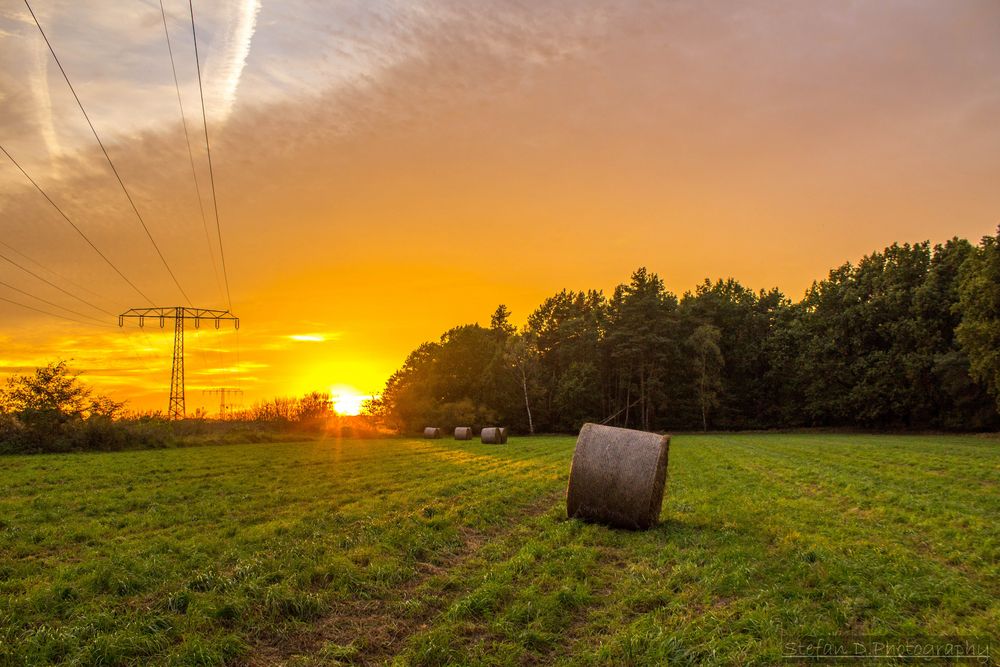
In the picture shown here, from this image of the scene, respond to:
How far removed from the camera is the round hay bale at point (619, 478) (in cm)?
1167

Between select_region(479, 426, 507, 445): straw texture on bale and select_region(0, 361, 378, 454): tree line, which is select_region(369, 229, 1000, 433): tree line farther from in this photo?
select_region(0, 361, 378, 454): tree line

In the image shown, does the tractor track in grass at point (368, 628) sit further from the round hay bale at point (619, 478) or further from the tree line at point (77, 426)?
the tree line at point (77, 426)

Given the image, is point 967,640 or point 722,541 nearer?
point 967,640

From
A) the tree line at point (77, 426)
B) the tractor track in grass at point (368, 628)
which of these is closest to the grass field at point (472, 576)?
the tractor track in grass at point (368, 628)

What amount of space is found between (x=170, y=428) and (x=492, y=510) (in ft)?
122

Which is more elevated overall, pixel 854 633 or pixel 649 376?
pixel 649 376

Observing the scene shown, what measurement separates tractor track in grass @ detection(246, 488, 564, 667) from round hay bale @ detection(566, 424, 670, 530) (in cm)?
434

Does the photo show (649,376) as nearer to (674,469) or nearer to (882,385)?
(882,385)

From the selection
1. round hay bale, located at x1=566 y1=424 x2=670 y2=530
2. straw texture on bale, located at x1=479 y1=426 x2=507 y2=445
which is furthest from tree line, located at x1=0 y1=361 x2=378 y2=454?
round hay bale, located at x1=566 y1=424 x2=670 y2=530

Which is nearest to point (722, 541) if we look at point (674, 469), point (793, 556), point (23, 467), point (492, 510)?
point (793, 556)

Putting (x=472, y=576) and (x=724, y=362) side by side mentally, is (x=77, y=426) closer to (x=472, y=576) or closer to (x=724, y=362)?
(x=472, y=576)

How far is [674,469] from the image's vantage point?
23.3 m

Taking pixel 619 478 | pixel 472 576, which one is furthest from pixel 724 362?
pixel 472 576

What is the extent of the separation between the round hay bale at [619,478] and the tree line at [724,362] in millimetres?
43547
